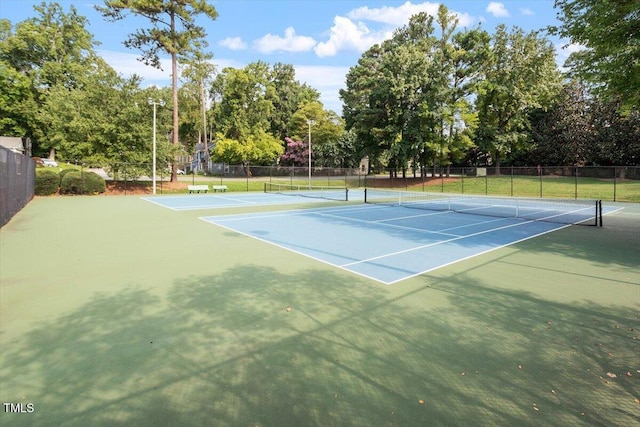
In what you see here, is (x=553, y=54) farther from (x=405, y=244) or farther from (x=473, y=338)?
(x=473, y=338)

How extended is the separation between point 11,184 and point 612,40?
20472 millimetres

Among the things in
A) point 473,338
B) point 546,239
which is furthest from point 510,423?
point 546,239

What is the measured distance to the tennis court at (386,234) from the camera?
761cm

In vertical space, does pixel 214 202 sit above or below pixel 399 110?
below

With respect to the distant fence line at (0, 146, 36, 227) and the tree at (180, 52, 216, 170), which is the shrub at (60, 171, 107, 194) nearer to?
the distant fence line at (0, 146, 36, 227)

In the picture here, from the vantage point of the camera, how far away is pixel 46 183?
77.1 feet

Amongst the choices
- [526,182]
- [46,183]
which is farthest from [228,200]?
[526,182]

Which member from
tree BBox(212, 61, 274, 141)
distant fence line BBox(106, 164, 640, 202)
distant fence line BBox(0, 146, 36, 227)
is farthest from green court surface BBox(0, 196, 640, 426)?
tree BBox(212, 61, 274, 141)

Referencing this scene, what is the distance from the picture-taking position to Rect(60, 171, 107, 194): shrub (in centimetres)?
2447

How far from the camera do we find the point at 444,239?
1029 centimetres

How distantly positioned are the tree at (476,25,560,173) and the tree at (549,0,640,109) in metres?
28.6

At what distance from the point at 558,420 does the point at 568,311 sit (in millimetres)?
2782

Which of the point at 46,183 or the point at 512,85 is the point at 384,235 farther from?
the point at 512,85

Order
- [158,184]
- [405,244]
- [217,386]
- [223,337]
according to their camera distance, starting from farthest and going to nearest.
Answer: [158,184], [405,244], [223,337], [217,386]
